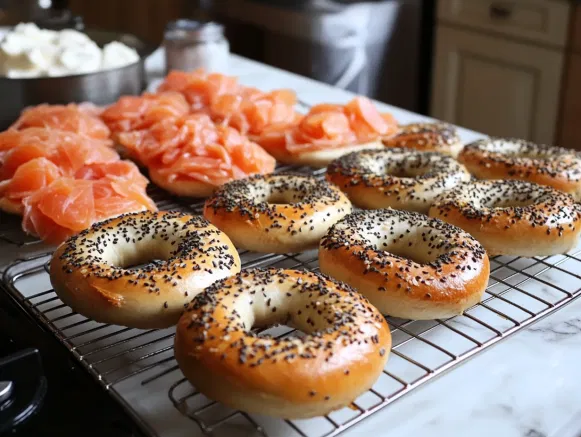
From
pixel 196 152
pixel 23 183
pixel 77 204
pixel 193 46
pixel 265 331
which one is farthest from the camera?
pixel 193 46

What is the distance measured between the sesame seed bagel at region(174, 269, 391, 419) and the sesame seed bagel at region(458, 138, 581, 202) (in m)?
0.93

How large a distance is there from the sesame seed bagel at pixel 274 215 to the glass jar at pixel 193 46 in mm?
1372

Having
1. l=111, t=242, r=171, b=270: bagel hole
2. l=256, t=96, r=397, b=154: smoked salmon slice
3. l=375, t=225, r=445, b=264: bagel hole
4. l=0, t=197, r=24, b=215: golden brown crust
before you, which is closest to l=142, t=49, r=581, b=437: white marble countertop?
l=375, t=225, r=445, b=264: bagel hole

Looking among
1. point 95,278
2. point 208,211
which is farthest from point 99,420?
point 208,211

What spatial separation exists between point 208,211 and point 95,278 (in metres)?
0.51

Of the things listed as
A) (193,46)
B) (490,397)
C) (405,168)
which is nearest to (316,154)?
(405,168)

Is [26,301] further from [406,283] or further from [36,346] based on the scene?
[406,283]

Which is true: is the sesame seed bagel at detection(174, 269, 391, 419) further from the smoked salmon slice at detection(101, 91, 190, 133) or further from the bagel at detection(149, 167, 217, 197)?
the smoked salmon slice at detection(101, 91, 190, 133)

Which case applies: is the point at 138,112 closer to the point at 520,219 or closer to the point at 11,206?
the point at 11,206

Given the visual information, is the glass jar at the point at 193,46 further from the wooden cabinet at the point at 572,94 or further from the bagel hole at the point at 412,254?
the wooden cabinet at the point at 572,94

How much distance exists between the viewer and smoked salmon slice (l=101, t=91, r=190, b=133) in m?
2.49

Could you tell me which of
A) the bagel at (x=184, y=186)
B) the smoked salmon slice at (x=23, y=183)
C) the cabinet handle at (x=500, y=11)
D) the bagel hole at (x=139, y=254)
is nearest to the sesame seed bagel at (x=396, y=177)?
the bagel at (x=184, y=186)

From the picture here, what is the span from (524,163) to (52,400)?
155 centimetres

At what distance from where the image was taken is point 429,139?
2.42m
